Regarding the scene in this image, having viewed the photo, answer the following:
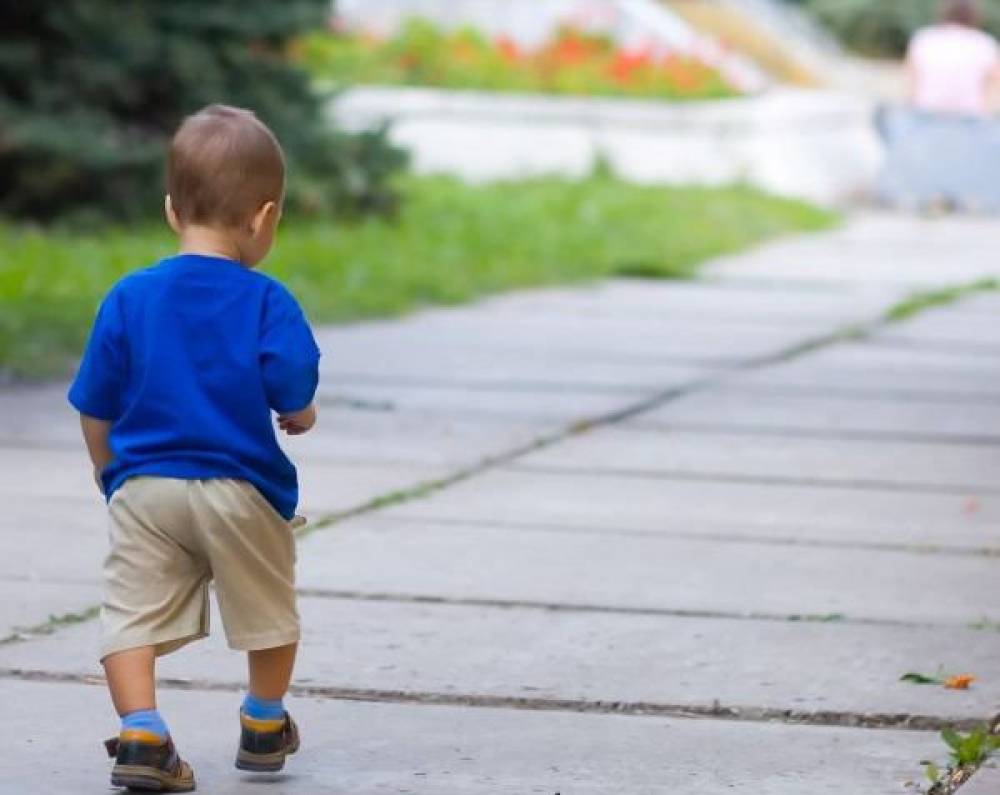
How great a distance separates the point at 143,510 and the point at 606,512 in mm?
2968

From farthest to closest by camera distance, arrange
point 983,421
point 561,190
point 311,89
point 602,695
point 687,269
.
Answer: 1. point 561,190
2. point 311,89
3. point 687,269
4. point 983,421
5. point 602,695

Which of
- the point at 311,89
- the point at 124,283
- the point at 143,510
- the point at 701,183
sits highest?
the point at 124,283

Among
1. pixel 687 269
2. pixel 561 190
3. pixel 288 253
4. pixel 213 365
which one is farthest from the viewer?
pixel 561 190

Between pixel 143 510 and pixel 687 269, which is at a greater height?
pixel 143 510

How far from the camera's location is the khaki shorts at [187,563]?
13.4ft

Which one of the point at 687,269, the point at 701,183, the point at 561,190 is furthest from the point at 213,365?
the point at 701,183

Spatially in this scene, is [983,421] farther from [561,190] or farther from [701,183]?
[701,183]

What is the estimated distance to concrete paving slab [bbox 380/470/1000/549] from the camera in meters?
6.69

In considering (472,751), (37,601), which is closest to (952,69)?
(37,601)

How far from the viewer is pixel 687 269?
14609 millimetres

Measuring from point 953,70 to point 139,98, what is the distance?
7.94m

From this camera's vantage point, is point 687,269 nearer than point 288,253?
No

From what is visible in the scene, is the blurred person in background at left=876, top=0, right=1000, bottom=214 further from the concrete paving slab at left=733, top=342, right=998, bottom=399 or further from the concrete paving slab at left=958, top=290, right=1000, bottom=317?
the concrete paving slab at left=733, top=342, right=998, bottom=399

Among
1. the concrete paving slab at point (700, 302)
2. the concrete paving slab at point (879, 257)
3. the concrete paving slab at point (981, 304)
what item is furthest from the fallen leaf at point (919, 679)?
the concrete paving slab at point (879, 257)
